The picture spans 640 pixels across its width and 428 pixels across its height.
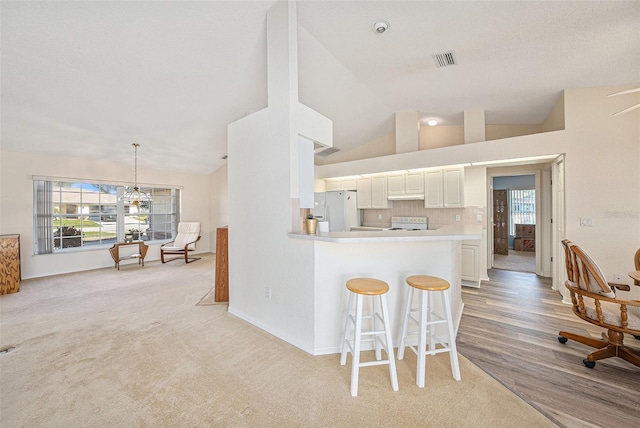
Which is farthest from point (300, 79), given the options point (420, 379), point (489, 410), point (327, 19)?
point (489, 410)

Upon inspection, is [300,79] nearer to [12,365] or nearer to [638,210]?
[12,365]

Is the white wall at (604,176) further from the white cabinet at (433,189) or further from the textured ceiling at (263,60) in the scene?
the white cabinet at (433,189)

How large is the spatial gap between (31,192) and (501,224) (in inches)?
436

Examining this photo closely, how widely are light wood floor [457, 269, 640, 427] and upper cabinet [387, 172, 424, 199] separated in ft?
6.74

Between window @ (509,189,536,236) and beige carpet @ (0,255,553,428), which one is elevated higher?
window @ (509,189,536,236)

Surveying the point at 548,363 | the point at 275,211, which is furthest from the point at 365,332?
the point at 548,363

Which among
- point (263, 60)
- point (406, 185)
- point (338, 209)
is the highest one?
point (263, 60)

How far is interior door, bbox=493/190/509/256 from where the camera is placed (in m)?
7.13

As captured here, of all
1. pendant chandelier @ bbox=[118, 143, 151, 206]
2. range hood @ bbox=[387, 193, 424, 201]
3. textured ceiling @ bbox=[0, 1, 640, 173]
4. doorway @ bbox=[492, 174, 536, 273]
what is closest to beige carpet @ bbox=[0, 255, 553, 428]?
pendant chandelier @ bbox=[118, 143, 151, 206]

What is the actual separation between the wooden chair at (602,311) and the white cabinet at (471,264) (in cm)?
192

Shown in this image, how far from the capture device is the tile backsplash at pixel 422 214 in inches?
174

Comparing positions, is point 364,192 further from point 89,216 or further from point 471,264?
point 89,216

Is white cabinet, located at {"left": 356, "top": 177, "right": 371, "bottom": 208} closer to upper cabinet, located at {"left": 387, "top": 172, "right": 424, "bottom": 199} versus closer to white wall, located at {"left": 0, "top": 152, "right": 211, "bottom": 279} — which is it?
upper cabinet, located at {"left": 387, "top": 172, "right": 424, "bottom": 199}

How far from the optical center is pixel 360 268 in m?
2.24
